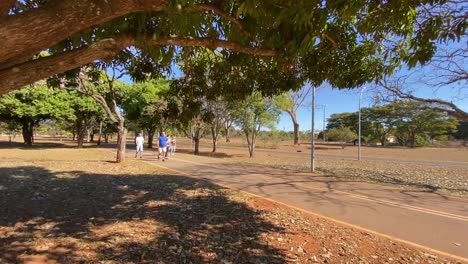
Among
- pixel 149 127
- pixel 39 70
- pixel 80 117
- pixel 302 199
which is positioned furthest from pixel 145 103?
pixel 39 70

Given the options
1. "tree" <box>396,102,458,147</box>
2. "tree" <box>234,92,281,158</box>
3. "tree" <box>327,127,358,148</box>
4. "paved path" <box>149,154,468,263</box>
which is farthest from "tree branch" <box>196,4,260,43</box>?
"tree" <box>327,127,358,148</box>

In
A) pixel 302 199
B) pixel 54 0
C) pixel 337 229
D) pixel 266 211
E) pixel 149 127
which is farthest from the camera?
pixel 149 127

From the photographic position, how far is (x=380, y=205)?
364 inches

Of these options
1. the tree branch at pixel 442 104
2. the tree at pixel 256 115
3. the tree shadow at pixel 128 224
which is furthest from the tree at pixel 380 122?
the tree shadow at pixel 128 224

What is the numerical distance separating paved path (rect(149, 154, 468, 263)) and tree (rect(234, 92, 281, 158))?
14433mm

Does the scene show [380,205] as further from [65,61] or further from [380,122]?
[380,122]

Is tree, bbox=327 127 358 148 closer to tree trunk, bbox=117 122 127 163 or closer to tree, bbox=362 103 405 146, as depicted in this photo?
tree, bbox=362 103 405 146

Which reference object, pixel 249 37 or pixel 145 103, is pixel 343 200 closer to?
pixel 249 37

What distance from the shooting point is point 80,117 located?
33781 millimetres

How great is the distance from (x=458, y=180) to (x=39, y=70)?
17612 millimetres

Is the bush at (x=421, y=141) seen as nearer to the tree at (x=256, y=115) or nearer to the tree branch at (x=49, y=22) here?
the tree at (x=256, y=115)

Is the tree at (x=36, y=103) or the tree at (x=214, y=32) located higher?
the tree at (x=36, y=103)

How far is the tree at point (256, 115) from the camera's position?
92.0 feet

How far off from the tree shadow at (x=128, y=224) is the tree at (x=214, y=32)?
2.82 metres
